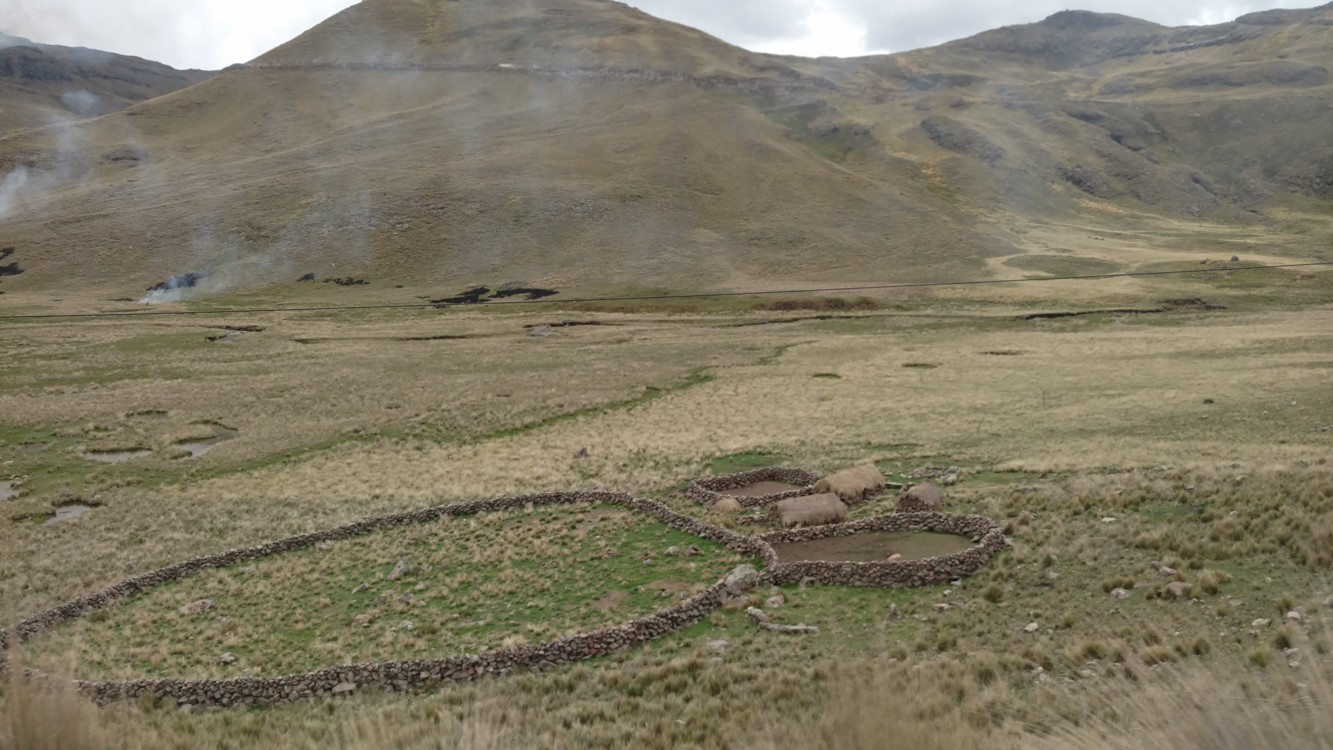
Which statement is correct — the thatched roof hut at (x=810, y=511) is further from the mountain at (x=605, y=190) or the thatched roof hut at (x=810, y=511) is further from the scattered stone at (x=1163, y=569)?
the mountain at (x=605, y=190)

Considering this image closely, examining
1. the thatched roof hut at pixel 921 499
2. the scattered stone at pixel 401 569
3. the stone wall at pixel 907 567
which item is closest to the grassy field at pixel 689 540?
the scattered stone at pixel 401 569

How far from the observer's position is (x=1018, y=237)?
13212 cm

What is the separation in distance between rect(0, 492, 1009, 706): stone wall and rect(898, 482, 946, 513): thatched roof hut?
3.59ft

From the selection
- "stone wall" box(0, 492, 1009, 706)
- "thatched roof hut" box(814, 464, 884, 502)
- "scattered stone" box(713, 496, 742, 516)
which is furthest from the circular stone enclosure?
"stone wall" box(0, 492, 1009, 706)

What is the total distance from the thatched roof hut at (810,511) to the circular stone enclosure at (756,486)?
5.64 feet

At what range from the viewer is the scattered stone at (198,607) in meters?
18.9

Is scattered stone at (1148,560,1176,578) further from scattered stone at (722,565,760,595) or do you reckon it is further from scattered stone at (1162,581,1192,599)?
scattered stone at (722,565,760,595)

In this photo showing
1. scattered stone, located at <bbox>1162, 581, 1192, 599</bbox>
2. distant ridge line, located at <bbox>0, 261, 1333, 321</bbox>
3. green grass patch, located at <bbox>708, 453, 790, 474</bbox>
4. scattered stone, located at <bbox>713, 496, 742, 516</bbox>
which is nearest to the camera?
scattered stone, located at <bbox>1162, 581, 1192, 599</bbox>

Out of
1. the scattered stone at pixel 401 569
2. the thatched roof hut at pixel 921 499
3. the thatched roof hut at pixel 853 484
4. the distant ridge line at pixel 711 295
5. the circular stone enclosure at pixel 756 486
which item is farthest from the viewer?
the distant ridge line at pixel 711 295

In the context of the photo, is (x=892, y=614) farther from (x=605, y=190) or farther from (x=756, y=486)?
(x=605, y=190)

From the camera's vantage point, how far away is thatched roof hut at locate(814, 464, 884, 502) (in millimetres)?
23266

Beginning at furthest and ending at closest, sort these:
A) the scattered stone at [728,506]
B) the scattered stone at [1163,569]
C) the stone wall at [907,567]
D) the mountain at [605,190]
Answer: the mountain at [605,190]
the scattered stone at [728,506]
the stone wall at [907,567]
the scattered stone at [1163,569]

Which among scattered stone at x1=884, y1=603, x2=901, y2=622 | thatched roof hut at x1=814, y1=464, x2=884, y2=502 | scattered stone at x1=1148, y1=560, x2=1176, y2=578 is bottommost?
thatched roof hut at x1=814, y1=464, x2=884, y2=502

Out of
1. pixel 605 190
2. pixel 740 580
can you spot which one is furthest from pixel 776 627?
pixel 605 190
